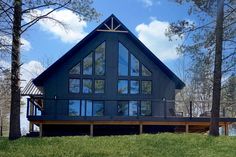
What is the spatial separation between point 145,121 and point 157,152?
958 cm

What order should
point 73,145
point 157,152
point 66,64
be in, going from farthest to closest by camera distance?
point 66,64
point 73,145
point 157,152

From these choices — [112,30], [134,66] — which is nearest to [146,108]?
[134,66]

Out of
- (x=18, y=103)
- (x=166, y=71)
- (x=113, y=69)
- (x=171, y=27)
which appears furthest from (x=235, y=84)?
(x=18, y=103)

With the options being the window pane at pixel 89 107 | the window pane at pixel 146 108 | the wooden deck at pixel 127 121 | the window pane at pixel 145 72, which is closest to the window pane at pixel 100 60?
the window pane at pixel 89 107

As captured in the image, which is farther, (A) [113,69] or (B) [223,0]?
(A) [113,69]

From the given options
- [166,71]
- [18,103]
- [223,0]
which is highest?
[223,0]

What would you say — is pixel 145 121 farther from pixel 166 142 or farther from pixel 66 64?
pixel 166 142

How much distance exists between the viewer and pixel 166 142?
45.2 ft

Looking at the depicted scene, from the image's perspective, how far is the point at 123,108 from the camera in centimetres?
2369

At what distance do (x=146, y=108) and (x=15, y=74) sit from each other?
438 inches

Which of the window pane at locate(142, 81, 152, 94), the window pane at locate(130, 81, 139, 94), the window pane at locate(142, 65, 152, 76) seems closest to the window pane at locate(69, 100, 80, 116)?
the window pane at locate(130, 81, 139, 94)

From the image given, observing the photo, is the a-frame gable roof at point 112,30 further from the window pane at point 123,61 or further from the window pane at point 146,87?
the window pane at point 146,87

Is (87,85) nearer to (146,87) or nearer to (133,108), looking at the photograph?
(133,108)

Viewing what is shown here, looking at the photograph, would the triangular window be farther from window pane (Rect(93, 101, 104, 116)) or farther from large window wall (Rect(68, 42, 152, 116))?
window pane (Rect(93, 101, 104, 116))
